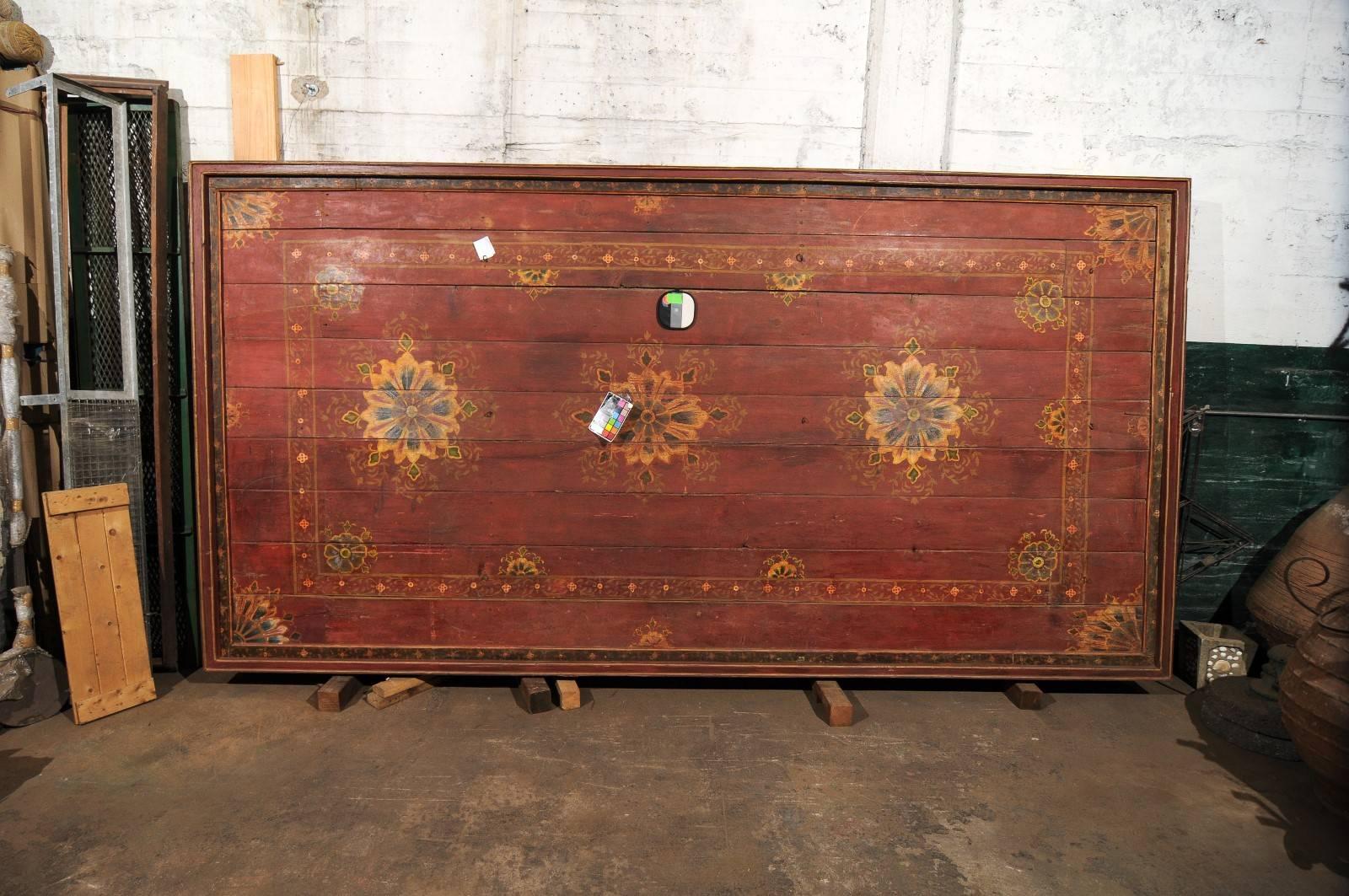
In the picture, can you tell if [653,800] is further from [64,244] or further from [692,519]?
[64,244]

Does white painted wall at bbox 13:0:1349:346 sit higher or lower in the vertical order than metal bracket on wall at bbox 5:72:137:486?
higher

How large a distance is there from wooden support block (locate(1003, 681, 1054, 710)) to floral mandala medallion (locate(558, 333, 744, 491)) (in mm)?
1712

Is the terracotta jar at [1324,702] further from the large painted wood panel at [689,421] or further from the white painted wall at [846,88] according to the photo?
the white painted wall at [846,88]

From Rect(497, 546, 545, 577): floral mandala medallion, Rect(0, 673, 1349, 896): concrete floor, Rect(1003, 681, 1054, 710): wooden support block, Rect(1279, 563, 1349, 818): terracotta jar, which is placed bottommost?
Rect(0, 673, 1349, 896): concrete floor

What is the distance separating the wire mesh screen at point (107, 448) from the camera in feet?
10.9

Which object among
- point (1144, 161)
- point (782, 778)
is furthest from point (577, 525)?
Result: point (1144, 161)

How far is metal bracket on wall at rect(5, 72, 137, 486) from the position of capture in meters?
3.28

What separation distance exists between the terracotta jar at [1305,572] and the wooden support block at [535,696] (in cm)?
333

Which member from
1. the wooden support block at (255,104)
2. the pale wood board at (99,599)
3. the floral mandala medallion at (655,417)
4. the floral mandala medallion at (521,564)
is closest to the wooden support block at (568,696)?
the floral mandala medallion at (521,564)

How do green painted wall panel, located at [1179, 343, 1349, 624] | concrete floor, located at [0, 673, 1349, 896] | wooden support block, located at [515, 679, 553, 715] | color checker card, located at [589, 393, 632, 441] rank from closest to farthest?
concrete floor, located at [0, 673, 1349, 896]
wooden support block, located at [515, 679, 553, 715]
color checker card, located at [589, 393, 632, 441]
green painted wall panel, located at [1179, 343, 1349, 624]

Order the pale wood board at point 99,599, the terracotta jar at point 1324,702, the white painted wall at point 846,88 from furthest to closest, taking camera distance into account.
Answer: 1. the white painted wall at point 846,88
2. the pale wood board at point 99,599
3. the terracotta jar at point 1324,702

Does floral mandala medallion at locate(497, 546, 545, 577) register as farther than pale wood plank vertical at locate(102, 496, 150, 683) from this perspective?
Yes

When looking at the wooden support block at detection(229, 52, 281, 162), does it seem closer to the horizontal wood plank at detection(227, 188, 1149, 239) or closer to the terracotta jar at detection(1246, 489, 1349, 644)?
the horizontal wood plank at detection(227, 188, 1149, 239)

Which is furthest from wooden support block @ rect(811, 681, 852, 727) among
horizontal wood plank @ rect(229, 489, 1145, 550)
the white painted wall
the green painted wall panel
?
the white painted wall
